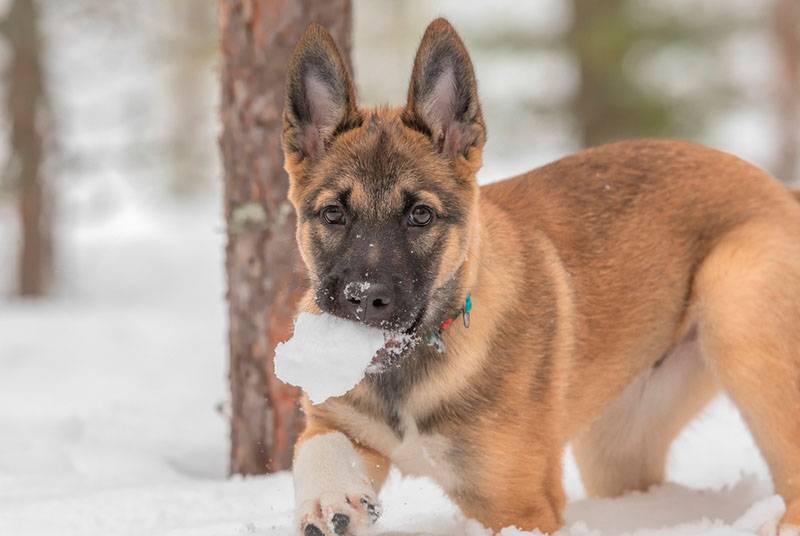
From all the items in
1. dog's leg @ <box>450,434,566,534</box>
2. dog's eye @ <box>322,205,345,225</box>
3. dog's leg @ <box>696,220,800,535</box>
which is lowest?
dog's leg @ <box>450,434,566,534</box>

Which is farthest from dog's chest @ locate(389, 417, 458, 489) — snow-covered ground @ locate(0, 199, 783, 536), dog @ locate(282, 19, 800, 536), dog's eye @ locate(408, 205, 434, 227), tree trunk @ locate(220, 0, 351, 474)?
tree trunk @ locate(220, 0, 351, 474)

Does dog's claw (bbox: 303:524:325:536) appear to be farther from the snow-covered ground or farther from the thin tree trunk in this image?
the thin tree trunk

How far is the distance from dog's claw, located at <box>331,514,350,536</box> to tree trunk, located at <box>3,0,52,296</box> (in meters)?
10.7

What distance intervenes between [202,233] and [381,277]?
1913 centimetres

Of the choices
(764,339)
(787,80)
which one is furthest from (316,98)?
(787,80)

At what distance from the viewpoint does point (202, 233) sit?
22453mm

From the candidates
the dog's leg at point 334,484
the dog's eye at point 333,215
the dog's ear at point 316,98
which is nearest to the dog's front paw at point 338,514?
the dog's leg at point 334,484

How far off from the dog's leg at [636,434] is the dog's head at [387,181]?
63.1 inches

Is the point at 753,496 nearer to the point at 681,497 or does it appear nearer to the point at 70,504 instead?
the point at 681,497

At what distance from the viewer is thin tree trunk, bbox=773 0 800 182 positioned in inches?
769

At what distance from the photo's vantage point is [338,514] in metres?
3.68

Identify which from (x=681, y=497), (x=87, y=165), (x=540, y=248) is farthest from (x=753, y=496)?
(x=87, y=165)

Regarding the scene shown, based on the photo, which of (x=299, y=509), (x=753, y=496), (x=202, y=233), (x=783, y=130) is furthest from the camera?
(x=202, y=233)

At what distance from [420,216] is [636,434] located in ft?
6.85
